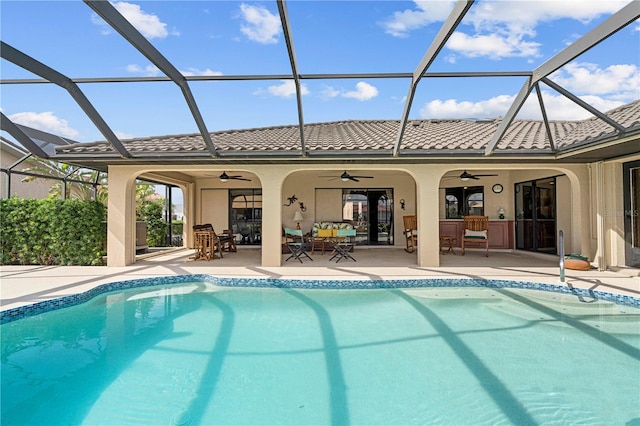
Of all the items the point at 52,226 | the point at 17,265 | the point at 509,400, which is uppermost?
the point at 52,226

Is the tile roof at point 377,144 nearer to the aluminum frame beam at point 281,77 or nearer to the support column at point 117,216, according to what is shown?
the support column at point 117,216

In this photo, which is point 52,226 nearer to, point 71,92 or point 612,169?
point 71,92

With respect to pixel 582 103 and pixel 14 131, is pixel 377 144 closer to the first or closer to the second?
pixel 582 103

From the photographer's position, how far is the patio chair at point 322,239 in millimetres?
9539

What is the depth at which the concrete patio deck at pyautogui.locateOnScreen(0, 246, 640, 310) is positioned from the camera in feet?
20.1

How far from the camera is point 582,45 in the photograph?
14.4 feet

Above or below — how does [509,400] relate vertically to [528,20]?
below

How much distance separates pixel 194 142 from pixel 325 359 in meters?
6.86

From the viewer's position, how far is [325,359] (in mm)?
4043

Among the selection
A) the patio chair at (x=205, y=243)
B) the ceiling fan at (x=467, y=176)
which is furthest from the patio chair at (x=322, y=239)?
the ceiling fan at (x=467, y=176)

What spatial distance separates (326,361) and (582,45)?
5.30 metres

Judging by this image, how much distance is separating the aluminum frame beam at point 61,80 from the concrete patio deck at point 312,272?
115 inches

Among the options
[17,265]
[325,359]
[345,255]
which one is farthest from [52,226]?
[325,359]

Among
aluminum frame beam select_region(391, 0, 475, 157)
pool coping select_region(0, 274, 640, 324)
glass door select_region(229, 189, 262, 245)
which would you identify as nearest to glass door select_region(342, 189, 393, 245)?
glass door select_region(229, 189, 262, 245)
